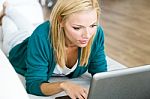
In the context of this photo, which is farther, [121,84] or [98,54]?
Answer: [98,54]

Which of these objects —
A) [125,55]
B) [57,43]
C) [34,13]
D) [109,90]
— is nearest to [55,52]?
[57,43]

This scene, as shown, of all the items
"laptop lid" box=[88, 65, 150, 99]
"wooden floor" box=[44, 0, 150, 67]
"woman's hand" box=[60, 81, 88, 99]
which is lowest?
"wooden floor" box=[44, 0, 150, 67]

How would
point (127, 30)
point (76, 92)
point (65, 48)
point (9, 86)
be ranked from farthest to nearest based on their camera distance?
point (127, 30) < point (65, 48) < point (76, 92) < point (9, 86)

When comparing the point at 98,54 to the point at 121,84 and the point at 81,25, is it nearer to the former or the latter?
the point at 81,25

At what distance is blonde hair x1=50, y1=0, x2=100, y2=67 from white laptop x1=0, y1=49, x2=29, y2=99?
1.17 feet

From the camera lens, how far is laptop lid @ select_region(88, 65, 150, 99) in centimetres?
82

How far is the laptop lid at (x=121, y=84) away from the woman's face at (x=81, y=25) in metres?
0.30

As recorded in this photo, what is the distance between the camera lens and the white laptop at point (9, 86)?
798mm

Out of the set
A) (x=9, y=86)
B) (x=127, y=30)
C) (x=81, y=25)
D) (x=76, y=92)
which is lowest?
(x=127, y=30)

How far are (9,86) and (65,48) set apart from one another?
0.50m

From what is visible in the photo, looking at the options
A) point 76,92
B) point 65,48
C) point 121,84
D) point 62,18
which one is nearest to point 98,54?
point 65,48

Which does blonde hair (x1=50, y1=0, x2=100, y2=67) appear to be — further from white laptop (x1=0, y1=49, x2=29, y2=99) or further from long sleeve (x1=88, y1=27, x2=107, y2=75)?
white laptop (x1=0, y1=49, x2=29, y2=99)

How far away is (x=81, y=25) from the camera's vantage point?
3.67 ft

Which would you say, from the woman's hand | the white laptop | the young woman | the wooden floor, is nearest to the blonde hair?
the young woman
